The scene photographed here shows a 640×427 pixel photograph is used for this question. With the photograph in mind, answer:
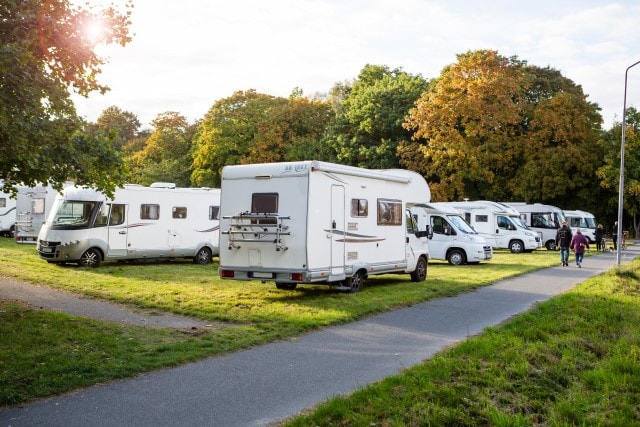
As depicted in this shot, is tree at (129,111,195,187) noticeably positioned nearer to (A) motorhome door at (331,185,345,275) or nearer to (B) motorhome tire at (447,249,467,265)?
(B) motorhome tire at (447,249,467,265)

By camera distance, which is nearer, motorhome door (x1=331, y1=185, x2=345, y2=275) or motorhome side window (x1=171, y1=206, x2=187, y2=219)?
motorhome door (x1=331, y1=185, x2=345, y2=275)

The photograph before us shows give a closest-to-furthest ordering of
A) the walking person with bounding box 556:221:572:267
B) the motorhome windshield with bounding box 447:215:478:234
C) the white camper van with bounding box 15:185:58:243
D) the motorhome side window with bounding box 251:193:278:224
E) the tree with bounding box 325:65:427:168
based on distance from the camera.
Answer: the motorhome side window with bounding box 251:193:278:224 < the walking person with bounding box 556:221:572:267 < the motorhome windshield with bounding box 447:215:478:234 < the white camper van with bounding box 15:185:58:243 < the tree with bounding box 325:65:427:168

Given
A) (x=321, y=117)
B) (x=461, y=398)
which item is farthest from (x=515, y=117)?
(x=461, y=398)

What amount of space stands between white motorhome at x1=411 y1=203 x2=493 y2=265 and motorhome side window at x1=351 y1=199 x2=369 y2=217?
903cm

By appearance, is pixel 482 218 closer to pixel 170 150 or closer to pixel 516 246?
pixel 516 246

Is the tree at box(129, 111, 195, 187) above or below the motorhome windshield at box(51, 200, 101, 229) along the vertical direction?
above

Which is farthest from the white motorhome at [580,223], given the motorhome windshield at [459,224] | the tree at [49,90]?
the tree at [49,90]

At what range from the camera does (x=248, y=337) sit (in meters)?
9.60

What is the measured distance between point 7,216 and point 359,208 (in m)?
27.2

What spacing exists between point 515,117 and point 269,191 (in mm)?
29200

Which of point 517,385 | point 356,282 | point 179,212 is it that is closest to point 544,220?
point 179,212

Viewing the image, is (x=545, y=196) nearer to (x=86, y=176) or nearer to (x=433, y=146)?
(x=433, y=146)

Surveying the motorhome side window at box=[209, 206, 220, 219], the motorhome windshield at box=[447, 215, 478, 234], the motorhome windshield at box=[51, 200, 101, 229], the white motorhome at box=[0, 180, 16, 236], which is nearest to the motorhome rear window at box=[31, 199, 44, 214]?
the white motorhome at box=[0, 180, 16, 236]

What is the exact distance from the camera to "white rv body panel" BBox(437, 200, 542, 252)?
32.3 meters
